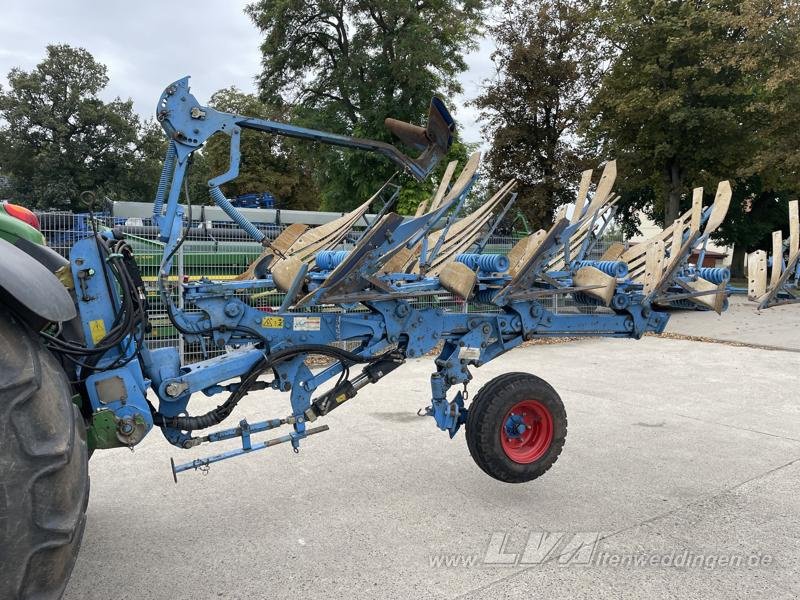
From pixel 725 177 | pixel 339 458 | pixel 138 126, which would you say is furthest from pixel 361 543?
pixel 138 126

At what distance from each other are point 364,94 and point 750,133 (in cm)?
1106

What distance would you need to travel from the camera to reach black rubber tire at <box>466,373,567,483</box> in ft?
11.8

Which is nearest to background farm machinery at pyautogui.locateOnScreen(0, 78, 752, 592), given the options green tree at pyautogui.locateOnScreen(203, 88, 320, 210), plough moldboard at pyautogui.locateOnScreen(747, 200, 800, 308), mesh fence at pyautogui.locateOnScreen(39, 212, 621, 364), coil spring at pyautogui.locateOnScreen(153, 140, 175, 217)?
coil spring at pyautogui.locateOnScreen(153, 140, 175, 217)

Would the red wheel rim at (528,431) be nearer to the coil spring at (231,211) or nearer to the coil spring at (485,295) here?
the coil spring at (485,295)

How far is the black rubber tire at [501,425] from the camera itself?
11.8ft

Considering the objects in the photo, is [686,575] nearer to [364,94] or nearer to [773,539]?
[773,539]

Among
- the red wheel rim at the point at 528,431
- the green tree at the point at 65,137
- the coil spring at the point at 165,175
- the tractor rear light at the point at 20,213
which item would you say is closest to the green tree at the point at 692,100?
the red wheel rim at the point at 528,431

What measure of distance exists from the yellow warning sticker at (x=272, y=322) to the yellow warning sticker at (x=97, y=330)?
0.77 meters

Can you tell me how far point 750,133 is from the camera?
657 inches

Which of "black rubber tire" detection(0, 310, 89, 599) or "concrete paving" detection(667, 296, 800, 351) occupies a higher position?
"black rubber tire" detection(0, 310, 89, 599)

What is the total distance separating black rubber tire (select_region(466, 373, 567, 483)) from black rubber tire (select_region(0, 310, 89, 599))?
2.19 metres

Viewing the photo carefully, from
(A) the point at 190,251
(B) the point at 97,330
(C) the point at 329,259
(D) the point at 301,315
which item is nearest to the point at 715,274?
(C) the point at 329,259

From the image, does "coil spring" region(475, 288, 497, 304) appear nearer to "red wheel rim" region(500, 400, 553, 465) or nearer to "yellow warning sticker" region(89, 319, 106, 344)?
"red wheel rim" region(500, 400, 553, 465)

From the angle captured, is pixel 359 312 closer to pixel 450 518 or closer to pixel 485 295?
pixel 485 295
